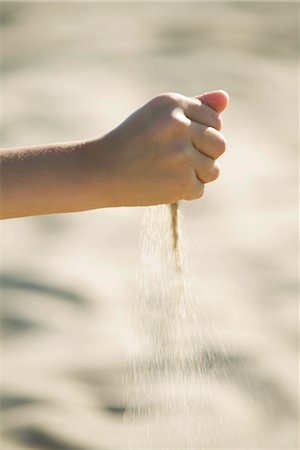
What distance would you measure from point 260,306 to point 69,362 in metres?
0.39

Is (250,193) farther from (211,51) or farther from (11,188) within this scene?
(11,188)

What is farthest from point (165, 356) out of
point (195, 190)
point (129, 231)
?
point (195, 190)

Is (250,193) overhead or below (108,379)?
overhead

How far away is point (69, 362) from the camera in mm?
1650

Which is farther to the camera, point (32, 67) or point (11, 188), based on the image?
point (32, 67)

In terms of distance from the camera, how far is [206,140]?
1.18m

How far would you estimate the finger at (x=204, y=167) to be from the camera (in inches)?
46.5

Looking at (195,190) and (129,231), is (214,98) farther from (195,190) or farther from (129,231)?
(129,231)

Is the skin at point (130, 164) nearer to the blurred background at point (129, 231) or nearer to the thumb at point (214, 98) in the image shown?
the thumb at point (214, 98)

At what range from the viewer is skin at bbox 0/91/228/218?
1.16 m

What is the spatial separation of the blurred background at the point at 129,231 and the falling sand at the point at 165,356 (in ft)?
0.09

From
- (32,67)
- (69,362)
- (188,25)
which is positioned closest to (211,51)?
(188,25)

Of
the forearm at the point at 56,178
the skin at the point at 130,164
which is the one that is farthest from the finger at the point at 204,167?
the forearm at the point at 56,178

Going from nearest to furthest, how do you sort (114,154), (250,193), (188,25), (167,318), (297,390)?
(114,154), (297,390), (167,318), (250,193), (188,25)
